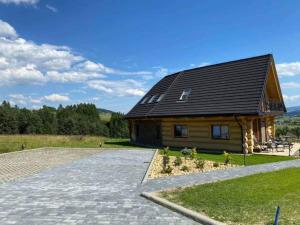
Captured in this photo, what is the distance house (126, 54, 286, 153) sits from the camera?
21797 millimetres

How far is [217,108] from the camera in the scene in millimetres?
22734

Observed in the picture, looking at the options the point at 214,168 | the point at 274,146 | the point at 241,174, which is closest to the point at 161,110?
the point at 274,146

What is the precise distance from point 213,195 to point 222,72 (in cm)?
1753

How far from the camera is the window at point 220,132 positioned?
22625 mm

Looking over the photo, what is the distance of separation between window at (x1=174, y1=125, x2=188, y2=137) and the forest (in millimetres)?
38729

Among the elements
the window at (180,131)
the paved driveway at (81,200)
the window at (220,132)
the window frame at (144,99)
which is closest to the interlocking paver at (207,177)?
the paved driveway at (81,200)

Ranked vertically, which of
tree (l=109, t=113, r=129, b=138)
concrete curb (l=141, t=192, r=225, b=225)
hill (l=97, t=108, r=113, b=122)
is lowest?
concrete curb (l=141, t=192, r=225, b=225)

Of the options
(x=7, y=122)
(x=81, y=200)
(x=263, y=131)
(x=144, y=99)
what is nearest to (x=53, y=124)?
(x=7, y=122)

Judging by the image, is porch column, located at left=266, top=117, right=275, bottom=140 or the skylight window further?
porch column, located at left=266, top=117, right=275, bottom=140

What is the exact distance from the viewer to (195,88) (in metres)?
26.6

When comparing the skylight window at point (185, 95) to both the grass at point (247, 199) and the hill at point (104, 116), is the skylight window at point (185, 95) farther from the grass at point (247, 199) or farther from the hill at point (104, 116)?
the hill at point (104, 116)

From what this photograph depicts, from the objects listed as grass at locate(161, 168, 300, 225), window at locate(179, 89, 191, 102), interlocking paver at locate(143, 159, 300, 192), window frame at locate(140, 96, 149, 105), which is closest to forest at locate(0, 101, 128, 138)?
window frame at locate(140, 96, 149, 105)

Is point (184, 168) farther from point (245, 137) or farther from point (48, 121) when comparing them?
point (48, 121)

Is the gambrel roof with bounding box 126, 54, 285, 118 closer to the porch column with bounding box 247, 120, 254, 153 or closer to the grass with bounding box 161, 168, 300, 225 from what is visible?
the porch column with bounding box 247, 120, 254, 153
